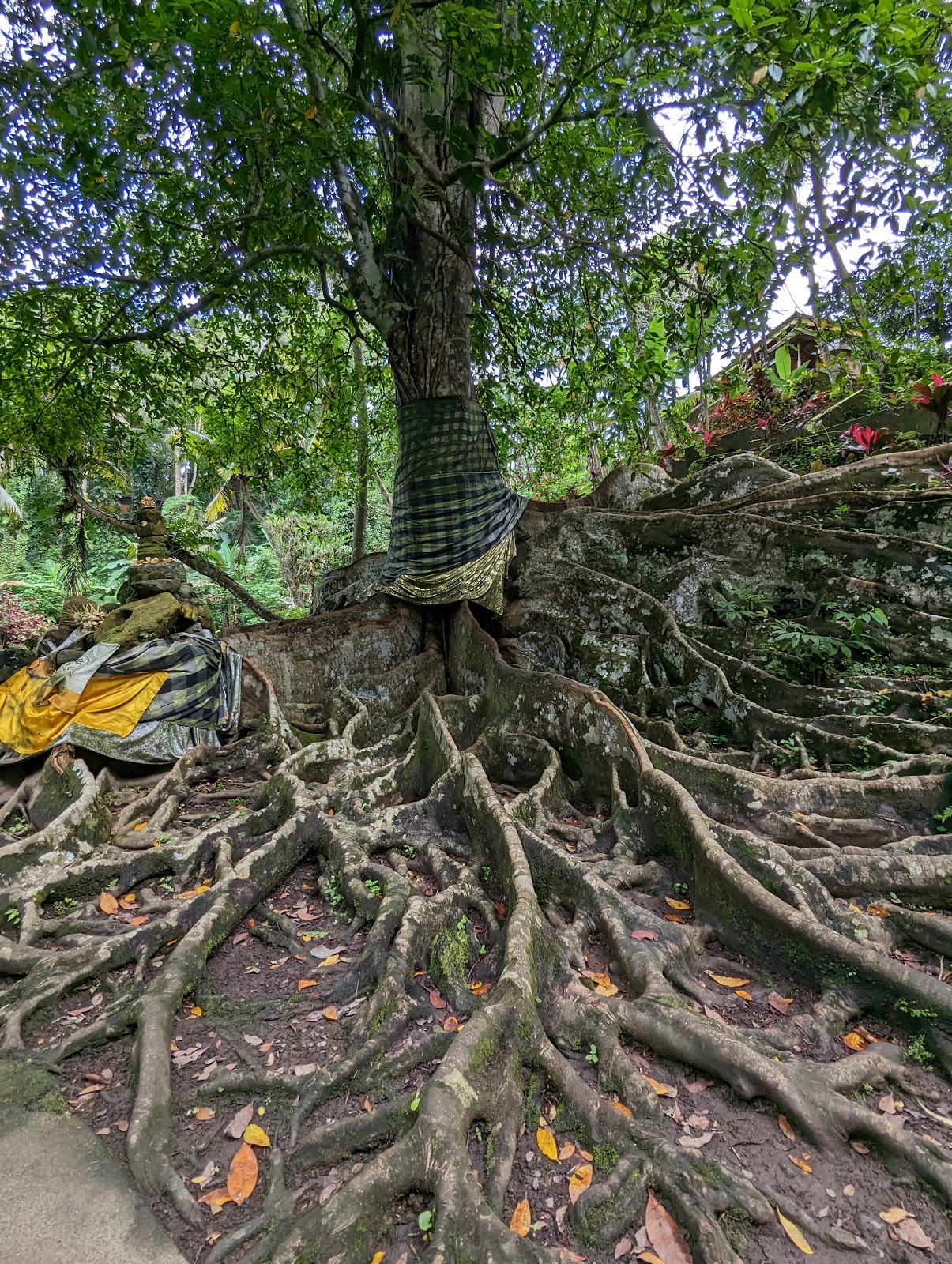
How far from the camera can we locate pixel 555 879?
2.92 m

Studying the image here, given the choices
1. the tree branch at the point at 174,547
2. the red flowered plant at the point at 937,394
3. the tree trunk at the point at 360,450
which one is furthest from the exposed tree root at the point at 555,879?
the tree trunk at the point at 360,450

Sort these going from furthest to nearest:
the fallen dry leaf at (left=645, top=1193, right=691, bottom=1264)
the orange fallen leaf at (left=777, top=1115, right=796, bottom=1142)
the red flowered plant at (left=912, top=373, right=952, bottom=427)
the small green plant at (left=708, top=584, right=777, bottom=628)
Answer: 1. the red flowered plant at (left=912, top=373, right=952, bottom=427)
2. the small green plant at (left=708, top=584, right=777, bottom=628)
3. the orange fallen leaf at (left=777, top=1115, right=796, bottom=1142)
4. the fallen dry leaf at (left=645, top=1193, right=691, bottom=1264)

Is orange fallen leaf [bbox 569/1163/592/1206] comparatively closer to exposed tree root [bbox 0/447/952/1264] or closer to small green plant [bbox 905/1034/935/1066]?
exposed tree root [bbox 0/447/952/1264]

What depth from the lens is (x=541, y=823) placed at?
11.2 feet

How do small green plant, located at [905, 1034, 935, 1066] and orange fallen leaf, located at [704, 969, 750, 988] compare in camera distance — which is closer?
small green plant, located at [905, 1034, 935, 1066]

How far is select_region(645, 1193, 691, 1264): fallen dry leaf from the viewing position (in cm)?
148

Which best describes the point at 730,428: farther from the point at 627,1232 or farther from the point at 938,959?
the point at 627,1232

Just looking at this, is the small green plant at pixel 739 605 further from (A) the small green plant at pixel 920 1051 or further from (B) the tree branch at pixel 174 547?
(B) the tree branch at pixel 174 547

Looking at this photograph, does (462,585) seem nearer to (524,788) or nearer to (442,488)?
(442,488)

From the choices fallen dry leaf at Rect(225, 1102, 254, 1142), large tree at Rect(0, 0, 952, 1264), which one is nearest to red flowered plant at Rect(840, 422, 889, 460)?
large tree at Rect(0, 0, 952, 1264)

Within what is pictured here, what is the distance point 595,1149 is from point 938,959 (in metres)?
1.62

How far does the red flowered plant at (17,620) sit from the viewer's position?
36.5ft

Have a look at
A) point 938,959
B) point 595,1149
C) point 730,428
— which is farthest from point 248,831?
point 730,428

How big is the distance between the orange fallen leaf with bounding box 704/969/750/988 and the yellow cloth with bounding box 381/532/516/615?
11.5 feet
